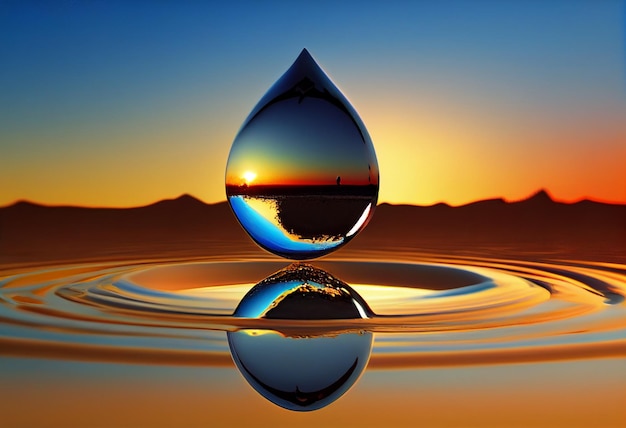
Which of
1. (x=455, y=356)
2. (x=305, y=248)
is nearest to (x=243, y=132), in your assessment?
(x=305, y=248)

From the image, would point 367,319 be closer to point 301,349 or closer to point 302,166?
point 301,349

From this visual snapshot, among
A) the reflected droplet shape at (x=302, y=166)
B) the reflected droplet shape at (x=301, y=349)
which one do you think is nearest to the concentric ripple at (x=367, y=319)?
the reflected droplet shape at (x=301, y=349)

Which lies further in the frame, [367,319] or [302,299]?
[302,299]

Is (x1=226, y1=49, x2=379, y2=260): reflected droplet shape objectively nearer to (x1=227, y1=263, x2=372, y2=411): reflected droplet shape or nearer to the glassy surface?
(x1=227, y1=263, x2=372, y2=411): reflected droplet shape

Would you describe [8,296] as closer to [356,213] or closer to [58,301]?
[58,301]

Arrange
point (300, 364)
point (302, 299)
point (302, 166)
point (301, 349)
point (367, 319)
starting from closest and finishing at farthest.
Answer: point (300, 364), point (301, 349), point (367, 319), point (302, 299), point (302, 166)

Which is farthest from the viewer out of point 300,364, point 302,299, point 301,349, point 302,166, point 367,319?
point 302,166

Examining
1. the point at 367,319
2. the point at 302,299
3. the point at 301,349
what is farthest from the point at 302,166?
the point at 301,349

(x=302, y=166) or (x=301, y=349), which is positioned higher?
(x=302, y=166)
